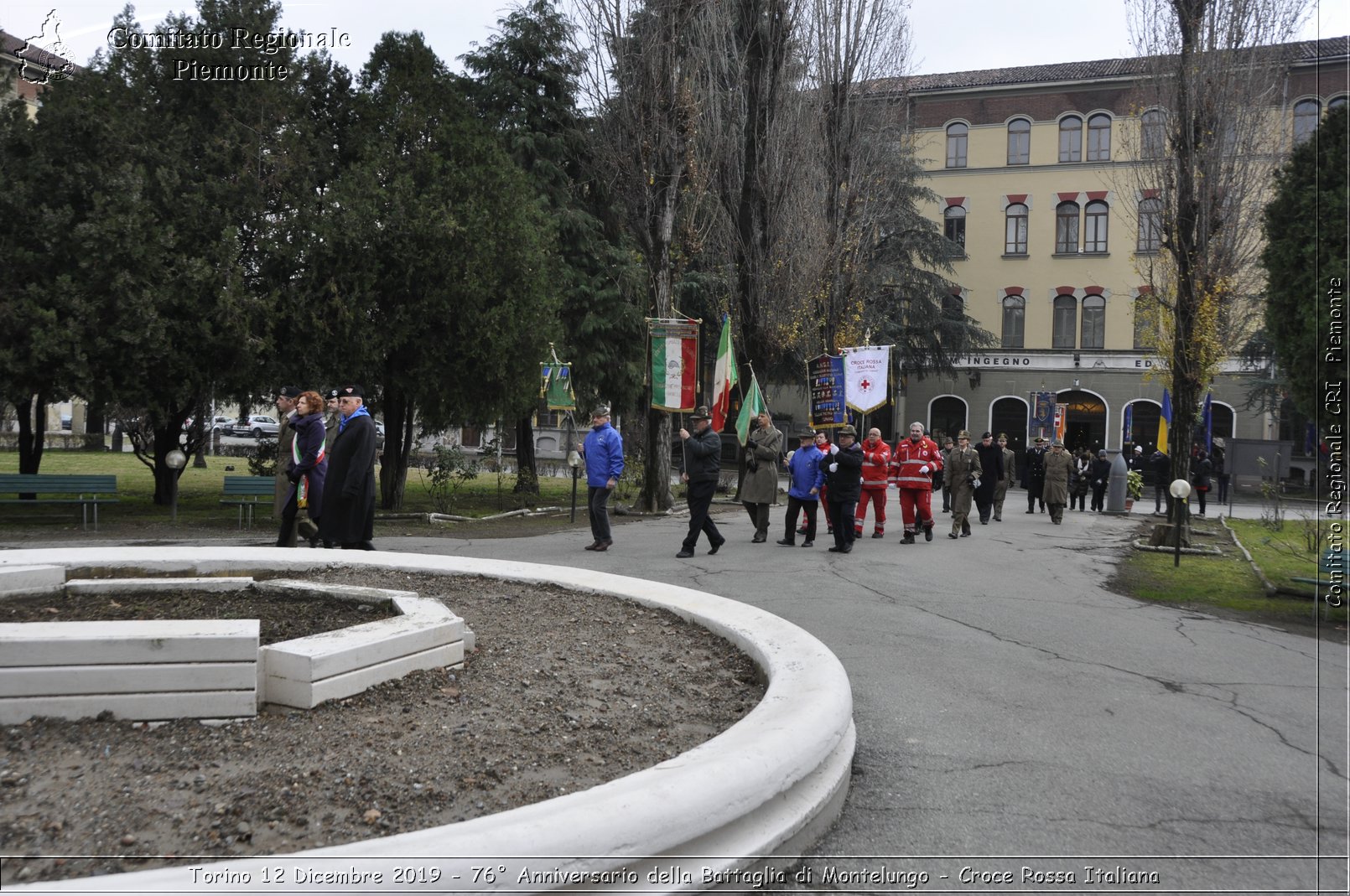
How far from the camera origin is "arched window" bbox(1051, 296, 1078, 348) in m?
48.9

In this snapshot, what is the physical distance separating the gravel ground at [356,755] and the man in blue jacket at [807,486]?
30.5 feet

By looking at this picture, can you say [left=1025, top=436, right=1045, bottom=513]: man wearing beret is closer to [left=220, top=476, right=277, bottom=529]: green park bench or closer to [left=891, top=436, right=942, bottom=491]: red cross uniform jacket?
[left=891, top=436, right=942, bottom=491]: red cross uniform jacket

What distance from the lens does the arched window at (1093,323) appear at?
4819 cm

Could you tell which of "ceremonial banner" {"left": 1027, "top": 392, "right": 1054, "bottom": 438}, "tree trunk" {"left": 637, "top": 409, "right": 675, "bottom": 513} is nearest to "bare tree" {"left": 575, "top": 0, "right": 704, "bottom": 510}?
"tree trunk" {"left": 637, "top": 409, "right": 675, "bottom": 513}

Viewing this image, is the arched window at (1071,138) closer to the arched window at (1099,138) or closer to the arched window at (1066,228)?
the arched window at (1099,138)

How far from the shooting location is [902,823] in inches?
160

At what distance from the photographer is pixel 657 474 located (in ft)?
69.3

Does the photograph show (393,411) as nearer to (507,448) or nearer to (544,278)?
(544,278)

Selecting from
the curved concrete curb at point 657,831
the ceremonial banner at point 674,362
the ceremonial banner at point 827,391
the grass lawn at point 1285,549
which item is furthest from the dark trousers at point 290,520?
the ceremonial banner at point 827,391

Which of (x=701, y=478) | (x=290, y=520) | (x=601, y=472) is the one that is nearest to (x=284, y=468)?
(x=290, y=520)

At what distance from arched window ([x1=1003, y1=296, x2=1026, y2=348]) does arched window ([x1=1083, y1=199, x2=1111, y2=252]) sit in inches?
154

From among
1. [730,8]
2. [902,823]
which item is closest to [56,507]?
[730,8]

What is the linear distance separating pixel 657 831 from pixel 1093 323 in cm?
4993

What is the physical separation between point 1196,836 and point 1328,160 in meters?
7.99
